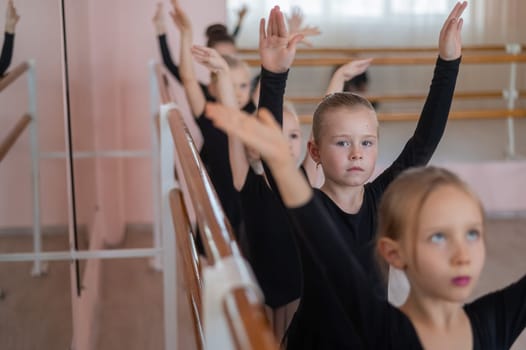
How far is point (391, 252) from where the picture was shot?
1.42m

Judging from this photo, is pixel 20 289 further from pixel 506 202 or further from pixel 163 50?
pixel 506 202

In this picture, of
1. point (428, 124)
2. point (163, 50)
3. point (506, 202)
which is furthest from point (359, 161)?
point (506, 202)

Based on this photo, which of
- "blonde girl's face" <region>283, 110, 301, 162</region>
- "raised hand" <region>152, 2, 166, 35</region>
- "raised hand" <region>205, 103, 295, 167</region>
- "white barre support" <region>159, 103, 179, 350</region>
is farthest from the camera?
"raised hand" <region>152, 2, 166, 35</region>

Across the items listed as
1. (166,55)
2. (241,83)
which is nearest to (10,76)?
(241,83)

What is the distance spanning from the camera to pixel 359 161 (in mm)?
1914

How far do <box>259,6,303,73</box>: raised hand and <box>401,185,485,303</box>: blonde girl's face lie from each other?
0.75 m

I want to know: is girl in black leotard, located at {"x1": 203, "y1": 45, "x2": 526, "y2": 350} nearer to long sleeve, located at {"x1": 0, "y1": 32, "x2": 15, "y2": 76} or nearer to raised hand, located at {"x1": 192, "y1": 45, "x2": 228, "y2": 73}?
long sleeve, located at {"x1": 0, "y1": 32, "x2": 15, "y2": 76}

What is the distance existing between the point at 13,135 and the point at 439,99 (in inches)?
39.3

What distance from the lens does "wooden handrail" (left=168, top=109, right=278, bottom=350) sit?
818mm

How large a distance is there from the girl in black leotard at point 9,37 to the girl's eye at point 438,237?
0.94 m

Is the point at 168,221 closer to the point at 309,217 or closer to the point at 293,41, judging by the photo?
the point at 293,41

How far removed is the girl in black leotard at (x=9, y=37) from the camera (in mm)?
1705

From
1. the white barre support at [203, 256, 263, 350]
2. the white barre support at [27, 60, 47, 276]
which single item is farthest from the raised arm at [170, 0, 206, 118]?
the white barre support at [203, 256, 263, 350]

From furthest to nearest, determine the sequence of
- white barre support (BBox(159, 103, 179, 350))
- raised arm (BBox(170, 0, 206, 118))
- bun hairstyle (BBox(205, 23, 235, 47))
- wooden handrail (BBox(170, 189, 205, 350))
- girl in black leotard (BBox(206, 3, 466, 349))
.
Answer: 1. bun hairstyle (BBox(205, 23, 235, 47))
2. raised arm (BBox(170, 0, 206, 118))
3. white barre support (BBox(159, 103, 179, 350))
4. girl in black leotard (BBox(206, 3, 466, 349))
5. wooden handrail (BBox(170, 189, 205, 350))
